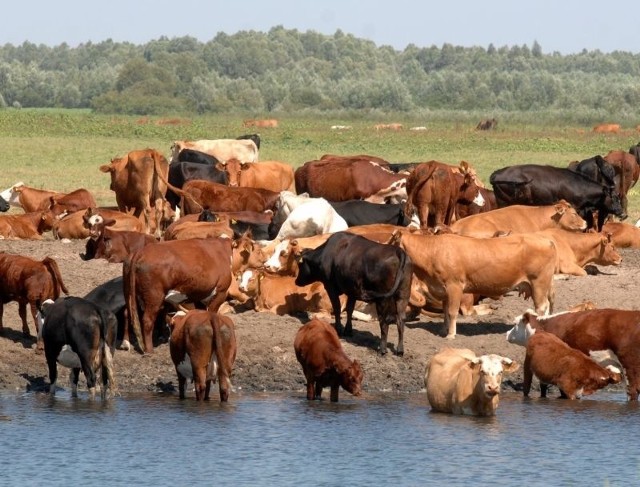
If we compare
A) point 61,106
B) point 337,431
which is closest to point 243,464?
point 337,431

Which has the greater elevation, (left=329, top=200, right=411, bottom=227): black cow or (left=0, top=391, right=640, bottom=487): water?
(left=329, top=200, right=411, bottom=227): black cow

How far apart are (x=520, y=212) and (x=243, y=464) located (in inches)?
375

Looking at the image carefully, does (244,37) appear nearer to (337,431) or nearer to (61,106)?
(61,106)

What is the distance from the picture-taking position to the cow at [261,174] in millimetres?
24438

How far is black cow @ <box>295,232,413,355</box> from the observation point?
15375 mm

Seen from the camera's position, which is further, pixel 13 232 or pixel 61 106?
pixel 61 106

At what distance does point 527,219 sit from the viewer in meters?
20.1

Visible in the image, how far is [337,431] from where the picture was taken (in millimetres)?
12586

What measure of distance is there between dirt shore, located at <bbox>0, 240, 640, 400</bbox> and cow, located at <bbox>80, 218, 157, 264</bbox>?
31cm

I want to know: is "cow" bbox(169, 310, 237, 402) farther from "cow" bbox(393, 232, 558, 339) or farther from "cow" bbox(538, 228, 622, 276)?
"cow" bbox(538, 228, 622, 276)

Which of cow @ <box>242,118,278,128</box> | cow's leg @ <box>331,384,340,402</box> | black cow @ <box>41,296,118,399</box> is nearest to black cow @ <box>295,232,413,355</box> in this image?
cow's leg @ <box>331,384,340,402</box>

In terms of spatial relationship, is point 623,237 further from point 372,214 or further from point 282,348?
point 282,348

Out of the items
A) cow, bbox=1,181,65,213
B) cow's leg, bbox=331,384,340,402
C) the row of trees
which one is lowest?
the row of trees

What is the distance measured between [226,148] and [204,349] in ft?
54.0
